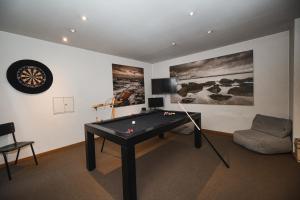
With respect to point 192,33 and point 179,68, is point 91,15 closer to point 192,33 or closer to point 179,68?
point 192,33

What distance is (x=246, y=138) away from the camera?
2.84 metres

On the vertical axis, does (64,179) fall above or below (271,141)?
below

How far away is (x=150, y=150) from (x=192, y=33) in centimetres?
280

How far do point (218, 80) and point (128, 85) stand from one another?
2899mm

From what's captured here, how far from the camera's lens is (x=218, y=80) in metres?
3.89

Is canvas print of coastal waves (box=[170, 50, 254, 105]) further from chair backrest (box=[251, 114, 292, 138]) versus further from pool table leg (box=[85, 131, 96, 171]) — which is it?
pool table leg (box=[85, 131, 96, 171])

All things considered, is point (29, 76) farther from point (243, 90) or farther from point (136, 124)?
point (243, 90)

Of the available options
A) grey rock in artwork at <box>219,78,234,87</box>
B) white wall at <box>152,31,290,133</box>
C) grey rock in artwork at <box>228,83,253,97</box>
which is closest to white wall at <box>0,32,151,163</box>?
grey rock in artwork at <box>219,78,234,87</box>

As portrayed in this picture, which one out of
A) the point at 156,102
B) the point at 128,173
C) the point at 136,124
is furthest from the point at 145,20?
the point at 156,102

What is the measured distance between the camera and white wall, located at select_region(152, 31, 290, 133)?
2.99 meters

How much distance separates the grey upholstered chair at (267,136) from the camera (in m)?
2.54

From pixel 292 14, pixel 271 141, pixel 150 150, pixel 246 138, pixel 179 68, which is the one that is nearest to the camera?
pixel 292 14

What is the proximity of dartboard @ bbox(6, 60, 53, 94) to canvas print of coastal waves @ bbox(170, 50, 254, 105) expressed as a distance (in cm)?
383

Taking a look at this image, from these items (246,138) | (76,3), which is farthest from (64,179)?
(246,138)
